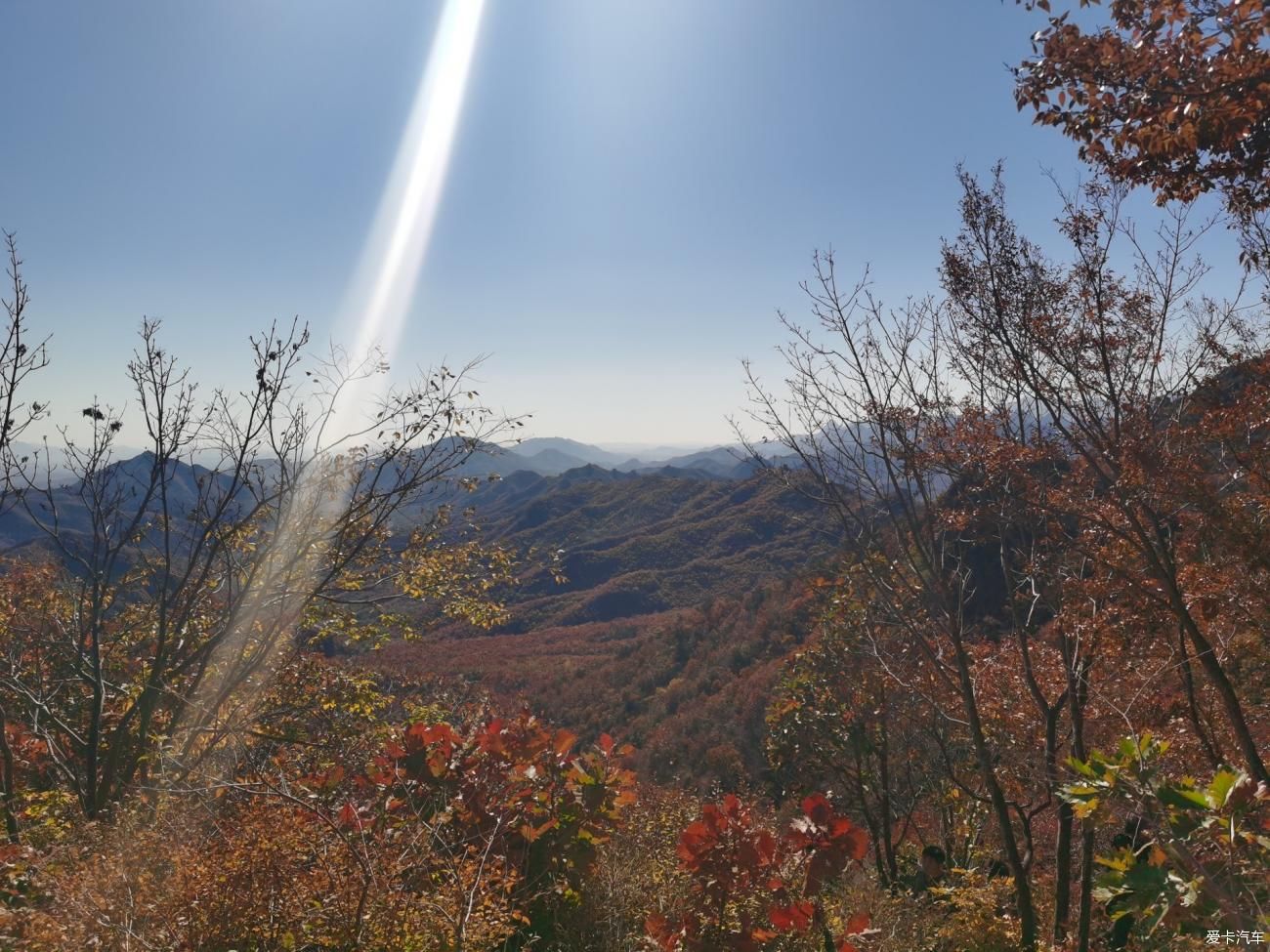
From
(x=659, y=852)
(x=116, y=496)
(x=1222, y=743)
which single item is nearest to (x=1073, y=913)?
(x=1222, y=743)

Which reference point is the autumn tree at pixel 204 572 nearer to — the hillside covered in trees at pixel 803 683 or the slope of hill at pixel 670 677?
the hillside covered in trees at pixel 803 683

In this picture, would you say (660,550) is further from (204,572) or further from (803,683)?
(204,572)

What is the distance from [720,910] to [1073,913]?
5.44m

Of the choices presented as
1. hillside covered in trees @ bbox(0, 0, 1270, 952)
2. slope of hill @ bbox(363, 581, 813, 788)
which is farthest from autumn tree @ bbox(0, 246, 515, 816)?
slope of hill @ bbox(363, 581, 813, 788)

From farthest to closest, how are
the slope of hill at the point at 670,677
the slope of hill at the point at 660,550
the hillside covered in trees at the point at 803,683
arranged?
the slope of hill at the point at 660,550
the slope of hill at the point at 670,677
the hillside covered in trees at the point at 803,683

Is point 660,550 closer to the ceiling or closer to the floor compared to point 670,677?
closer to the ceiling

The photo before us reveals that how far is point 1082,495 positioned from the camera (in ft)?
23.9

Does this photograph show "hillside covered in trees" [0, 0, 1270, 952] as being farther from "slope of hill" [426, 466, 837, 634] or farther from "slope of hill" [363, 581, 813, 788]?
"slope of hill" [426, 466, 837, 634]

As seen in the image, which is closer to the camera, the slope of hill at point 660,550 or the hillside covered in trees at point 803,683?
→ the hillside covered in trees at point 803,683

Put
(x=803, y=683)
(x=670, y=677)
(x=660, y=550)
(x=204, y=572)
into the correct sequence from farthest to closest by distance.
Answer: (x=660, y=550) < (x=670, y=677) < (x=803, y=683) < (x=204, y=572)

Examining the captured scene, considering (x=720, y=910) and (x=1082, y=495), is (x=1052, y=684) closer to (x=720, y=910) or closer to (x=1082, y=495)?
(x=1082, y=495)

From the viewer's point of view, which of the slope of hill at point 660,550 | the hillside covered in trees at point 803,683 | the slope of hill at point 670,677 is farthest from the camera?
the slope of hill at point 660,550

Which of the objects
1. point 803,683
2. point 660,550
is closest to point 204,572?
point 803,683

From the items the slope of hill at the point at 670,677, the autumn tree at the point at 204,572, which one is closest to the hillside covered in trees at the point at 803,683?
the autumn tree at the point at 204,572
